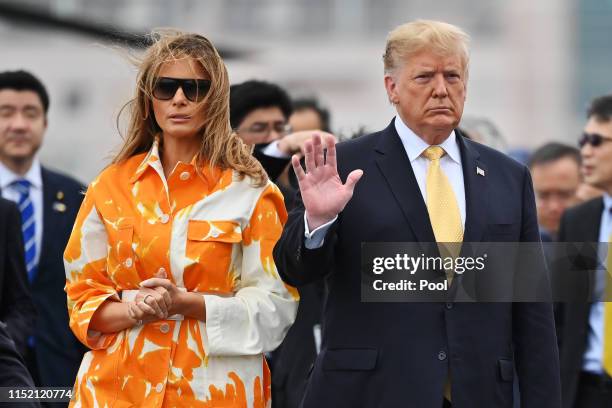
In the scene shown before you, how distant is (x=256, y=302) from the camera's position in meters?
4.91

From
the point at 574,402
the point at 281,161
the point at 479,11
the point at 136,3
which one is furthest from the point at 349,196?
the point at 479,11

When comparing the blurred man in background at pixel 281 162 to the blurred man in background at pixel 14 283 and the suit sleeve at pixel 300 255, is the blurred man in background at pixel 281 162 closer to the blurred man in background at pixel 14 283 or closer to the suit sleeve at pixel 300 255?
the blurred man in background at pixel 14 283

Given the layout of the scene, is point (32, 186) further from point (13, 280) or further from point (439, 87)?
point (439, 87)

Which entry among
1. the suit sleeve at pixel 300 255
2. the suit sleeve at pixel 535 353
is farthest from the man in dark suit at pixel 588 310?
the suit sleeve at pixel 300 255

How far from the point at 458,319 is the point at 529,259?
38 cm

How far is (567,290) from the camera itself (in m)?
7.11

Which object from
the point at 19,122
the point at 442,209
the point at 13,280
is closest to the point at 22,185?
the point at 19,122

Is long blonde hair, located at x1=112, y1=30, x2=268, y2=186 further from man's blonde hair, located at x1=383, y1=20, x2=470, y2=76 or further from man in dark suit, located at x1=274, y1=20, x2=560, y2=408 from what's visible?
man's blonde hair, located at x1=383, y1=20, x2=470, y2=76

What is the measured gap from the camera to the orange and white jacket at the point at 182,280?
482 cm

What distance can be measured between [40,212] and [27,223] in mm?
85

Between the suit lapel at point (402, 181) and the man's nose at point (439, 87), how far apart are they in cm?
24

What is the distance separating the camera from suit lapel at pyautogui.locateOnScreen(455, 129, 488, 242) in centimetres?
494

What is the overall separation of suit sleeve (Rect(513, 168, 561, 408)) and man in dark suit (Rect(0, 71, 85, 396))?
103 inches

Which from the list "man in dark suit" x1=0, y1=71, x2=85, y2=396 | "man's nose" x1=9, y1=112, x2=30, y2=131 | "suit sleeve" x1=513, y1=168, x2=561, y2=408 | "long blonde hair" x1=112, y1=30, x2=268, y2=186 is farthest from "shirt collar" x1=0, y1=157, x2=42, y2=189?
"suit sleeve" x1=513, y1=168, x2=561, y2=408
